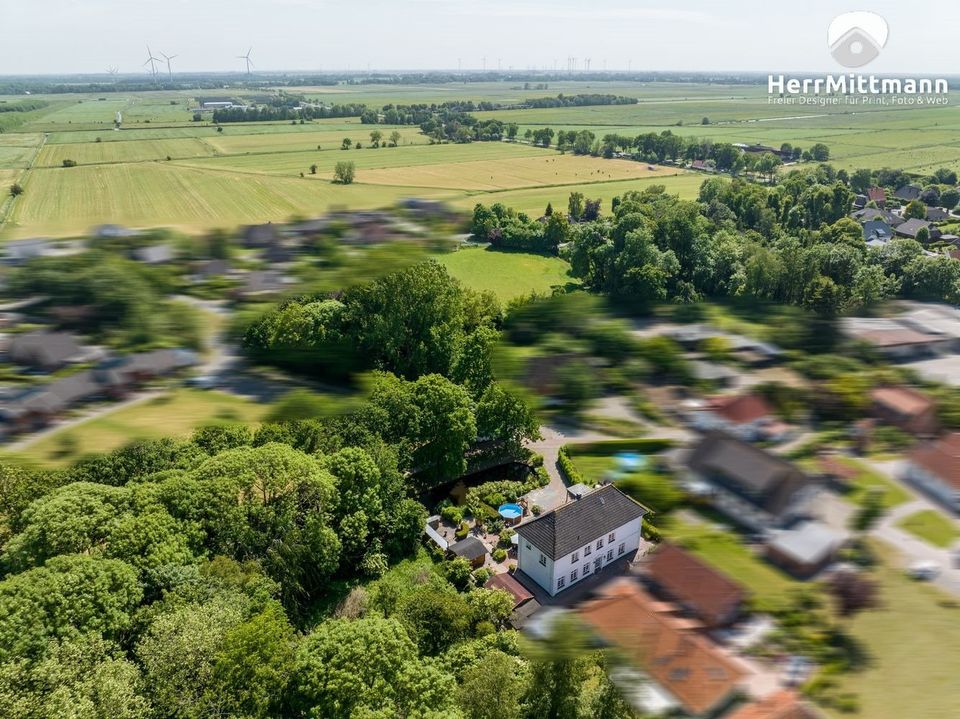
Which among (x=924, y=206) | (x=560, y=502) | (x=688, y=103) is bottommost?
(x=560, y=502)

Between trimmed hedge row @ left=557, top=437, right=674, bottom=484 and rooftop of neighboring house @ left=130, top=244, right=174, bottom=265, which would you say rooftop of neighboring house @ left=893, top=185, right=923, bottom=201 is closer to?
trimmed hedge row @ left=557, top=437, right=674, bottom=484

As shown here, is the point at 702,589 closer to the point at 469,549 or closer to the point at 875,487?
the point at 875,487

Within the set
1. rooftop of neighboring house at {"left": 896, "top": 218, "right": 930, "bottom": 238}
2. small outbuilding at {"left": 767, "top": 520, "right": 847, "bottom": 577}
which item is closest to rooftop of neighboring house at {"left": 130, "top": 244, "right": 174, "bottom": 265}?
small outbuilding at {"left": 767, "top": 520, "right": 847, "bottom": 577}

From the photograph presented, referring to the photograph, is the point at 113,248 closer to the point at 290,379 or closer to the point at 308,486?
the point at 290,379

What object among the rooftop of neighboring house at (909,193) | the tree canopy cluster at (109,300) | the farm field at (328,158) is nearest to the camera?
the tree canopy cluster at (109,300)

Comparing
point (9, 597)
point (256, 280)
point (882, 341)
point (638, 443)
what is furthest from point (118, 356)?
point (9, 597)

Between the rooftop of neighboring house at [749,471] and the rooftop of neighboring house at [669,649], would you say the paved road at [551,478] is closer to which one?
the rooftop of neighboring house at [749,471]

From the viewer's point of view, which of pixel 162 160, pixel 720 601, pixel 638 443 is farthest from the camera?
pixel 162 160

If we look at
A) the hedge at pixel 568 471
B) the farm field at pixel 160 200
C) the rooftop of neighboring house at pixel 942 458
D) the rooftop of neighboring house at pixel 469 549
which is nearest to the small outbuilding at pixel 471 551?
the rooftop of neighboring house at pixel 469 549
